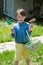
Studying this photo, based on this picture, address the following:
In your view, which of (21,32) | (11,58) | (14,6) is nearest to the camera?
(21,32)

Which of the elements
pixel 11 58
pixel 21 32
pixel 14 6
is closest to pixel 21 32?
pixel 21 32

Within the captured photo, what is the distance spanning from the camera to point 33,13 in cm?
1517

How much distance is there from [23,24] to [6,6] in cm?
1115

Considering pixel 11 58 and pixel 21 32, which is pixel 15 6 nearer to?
pixel 11 58

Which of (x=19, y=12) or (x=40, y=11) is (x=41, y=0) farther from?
(x=19, y=12)

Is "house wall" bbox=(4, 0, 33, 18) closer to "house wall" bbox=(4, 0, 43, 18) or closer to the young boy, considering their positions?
"house wall" bbox=(4, 0, 43, 18)

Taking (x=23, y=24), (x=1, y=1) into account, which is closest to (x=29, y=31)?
(x=23, y=24)

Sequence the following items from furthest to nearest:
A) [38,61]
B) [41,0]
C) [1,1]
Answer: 1. [1,1]
2. [41,0]
3. [38,61]

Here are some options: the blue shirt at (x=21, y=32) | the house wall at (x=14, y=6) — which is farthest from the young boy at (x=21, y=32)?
the house wall at (x=14, y=6)

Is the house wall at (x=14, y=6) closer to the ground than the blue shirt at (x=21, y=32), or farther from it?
closer to the ground

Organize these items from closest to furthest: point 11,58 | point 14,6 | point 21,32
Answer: point 21,32 < point 11,58 < point 14,6

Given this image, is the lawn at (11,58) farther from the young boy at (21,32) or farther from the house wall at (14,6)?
the house wall at (14,6)

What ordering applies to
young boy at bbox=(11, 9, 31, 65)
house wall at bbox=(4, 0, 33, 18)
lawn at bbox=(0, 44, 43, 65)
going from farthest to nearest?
house wall at bbox=(4, 0, 33, 18) < lawn at bbox=(0, 44, 43, 65) < young boy at bbox=(11, 9, 31, 65)

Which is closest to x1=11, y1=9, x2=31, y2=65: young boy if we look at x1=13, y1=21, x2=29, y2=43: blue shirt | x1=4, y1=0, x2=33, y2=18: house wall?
x1=13, y1=21, x2=29, y2=43: blue shirt
